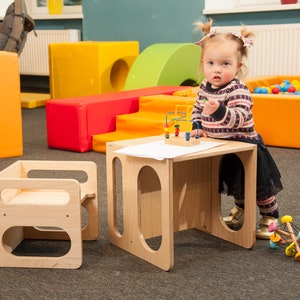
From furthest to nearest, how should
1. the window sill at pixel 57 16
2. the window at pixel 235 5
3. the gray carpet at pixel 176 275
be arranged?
the window sill at pixel 57 16
the window at pixel 235 5
the gray carpet at pixel 176 275

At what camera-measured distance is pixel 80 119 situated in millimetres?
3254

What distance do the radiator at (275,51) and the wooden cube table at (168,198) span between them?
2724 mm

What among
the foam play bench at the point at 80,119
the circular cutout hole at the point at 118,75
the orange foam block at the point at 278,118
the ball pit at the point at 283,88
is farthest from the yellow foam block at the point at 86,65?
the orange foam block at the point at 278,118

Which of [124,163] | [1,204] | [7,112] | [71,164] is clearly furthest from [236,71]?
[7,112]

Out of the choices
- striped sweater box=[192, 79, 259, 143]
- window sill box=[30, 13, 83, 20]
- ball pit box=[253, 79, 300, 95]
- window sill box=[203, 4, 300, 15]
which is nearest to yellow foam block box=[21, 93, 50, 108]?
window sill box=[30, 13, 83, 20]

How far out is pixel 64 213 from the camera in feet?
5.24

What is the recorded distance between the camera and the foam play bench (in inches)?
129

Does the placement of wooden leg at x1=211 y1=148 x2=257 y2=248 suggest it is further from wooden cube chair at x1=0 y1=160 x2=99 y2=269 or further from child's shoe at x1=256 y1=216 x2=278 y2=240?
wooden cube chair at x1=0 y1=160 x2=99 y2=269

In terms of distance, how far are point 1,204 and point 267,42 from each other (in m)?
3.31

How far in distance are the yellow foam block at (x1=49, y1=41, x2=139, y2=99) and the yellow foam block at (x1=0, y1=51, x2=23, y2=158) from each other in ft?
5.14

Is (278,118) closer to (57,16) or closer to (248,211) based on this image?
(248,211)

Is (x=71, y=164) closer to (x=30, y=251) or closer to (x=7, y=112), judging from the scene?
(x=30, y=251)

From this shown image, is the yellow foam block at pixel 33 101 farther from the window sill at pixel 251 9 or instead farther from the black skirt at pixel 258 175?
the black skirt at pixel 258 175

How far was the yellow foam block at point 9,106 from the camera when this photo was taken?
3.06 metres
